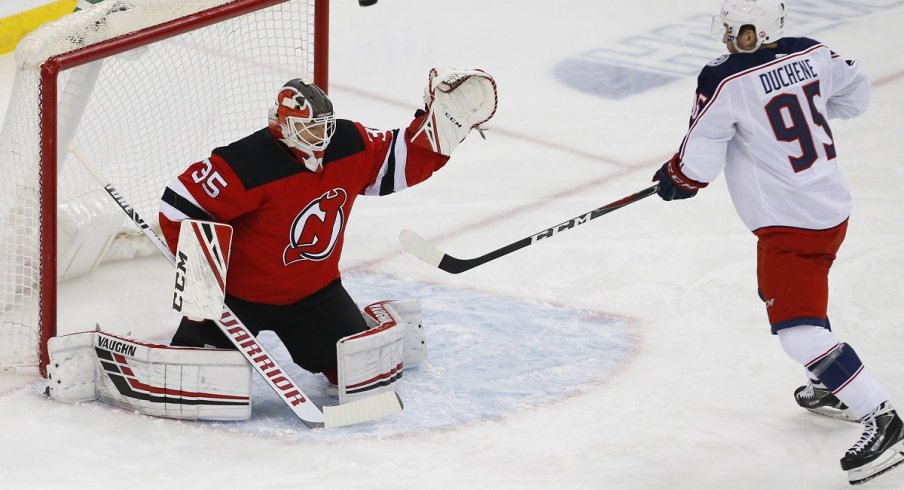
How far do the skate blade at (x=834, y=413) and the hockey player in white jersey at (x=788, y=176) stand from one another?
0.26 m

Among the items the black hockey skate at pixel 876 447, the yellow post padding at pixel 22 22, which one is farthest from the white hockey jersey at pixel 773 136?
the yellow post padding at pixel 22 22

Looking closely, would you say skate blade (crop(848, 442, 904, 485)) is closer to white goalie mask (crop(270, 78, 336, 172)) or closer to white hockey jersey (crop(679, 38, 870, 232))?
white hockey jersey (crop(679, 38, 870, 232))

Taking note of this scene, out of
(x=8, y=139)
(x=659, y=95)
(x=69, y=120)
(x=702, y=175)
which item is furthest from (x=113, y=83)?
(x=659, y=95)

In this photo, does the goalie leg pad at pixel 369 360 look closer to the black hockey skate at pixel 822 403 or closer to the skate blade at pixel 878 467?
the black hockey skate at pixel 822 403

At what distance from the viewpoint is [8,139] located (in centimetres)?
354

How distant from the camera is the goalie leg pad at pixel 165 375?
331 centimetres

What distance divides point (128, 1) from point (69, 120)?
37 cm

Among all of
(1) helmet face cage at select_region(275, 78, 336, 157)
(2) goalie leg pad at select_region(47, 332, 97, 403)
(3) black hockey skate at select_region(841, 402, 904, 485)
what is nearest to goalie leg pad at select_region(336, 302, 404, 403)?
(1) helmet face cage at select_region(275, 78, 336, 157)

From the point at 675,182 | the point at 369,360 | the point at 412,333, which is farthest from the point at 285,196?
the point at 675,182

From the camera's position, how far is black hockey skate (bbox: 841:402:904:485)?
10.1ft

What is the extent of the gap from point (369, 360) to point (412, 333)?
0.26m

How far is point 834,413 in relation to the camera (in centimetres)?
343

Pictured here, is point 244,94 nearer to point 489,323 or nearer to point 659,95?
point 489,323

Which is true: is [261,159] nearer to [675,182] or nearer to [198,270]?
[198,270]
